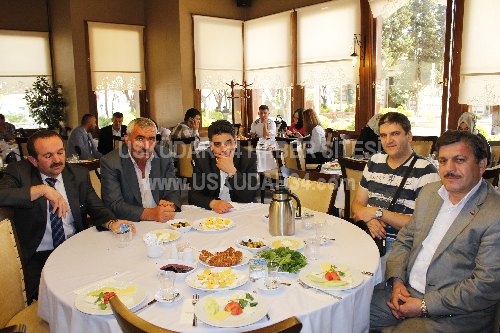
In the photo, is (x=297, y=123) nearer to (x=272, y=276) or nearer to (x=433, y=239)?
(x=433, y=239)

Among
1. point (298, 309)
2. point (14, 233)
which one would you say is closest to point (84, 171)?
point (14, 233)

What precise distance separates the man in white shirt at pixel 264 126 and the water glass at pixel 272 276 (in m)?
6.15

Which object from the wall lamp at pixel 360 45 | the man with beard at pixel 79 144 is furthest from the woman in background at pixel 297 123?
the man with beard at pixel 79 144

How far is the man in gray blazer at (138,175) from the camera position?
2.89 m

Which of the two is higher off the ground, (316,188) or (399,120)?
(399,120)

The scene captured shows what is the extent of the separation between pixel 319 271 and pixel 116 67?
26.5ft

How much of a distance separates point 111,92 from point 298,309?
8.28m

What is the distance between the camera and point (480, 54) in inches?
231

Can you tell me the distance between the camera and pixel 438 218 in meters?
2.01

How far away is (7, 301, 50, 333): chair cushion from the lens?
1957 millimetres

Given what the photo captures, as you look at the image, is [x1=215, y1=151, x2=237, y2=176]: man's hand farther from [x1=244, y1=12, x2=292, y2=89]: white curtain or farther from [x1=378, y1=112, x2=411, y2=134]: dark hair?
[x1=244, y1=12, x2=292, y2=89]: white curtain

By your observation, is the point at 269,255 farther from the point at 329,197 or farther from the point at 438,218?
the point at 329,197

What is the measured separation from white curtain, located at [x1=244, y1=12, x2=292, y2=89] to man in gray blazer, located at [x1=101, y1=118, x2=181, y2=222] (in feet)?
19.0

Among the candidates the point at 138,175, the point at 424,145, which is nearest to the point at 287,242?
the point at 138,175
